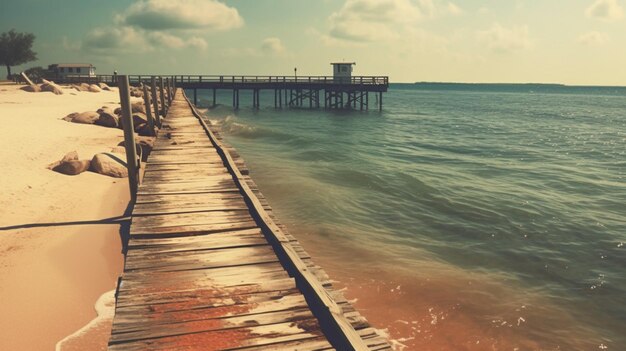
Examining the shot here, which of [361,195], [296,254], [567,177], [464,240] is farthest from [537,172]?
[296,254]

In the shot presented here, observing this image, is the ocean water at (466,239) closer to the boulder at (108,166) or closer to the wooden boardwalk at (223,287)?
the wooden boardwalk at (223,287)

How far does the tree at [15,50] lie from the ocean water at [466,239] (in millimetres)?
62635

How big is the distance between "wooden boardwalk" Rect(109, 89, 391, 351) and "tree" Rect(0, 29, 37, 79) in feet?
242

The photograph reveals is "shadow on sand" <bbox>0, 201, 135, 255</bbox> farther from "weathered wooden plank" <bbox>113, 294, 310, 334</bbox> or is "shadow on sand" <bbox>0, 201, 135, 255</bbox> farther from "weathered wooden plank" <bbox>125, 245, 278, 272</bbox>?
"weathered wooden plank" <bbox>113, 294, 310, 334</bbox>

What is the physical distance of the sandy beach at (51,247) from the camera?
496 centimetres

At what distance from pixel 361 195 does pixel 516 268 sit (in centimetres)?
569

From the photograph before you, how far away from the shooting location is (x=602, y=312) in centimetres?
660

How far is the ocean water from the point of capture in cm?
604

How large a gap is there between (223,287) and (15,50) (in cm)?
7738

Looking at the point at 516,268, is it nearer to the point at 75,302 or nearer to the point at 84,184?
the point at 75,302

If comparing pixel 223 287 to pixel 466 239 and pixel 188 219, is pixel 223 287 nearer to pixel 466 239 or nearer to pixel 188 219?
pixel 188 219

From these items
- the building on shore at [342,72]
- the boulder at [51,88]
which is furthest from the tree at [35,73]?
the building on shore at [342,72]

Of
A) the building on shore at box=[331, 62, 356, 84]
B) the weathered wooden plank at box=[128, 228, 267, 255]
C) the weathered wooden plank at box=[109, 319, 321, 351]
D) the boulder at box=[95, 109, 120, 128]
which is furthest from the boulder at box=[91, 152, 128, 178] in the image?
the building on shore at box=[331, 62, 356, 84]

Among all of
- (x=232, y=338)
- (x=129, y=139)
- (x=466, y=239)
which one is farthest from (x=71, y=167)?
(x=466, y=239)
